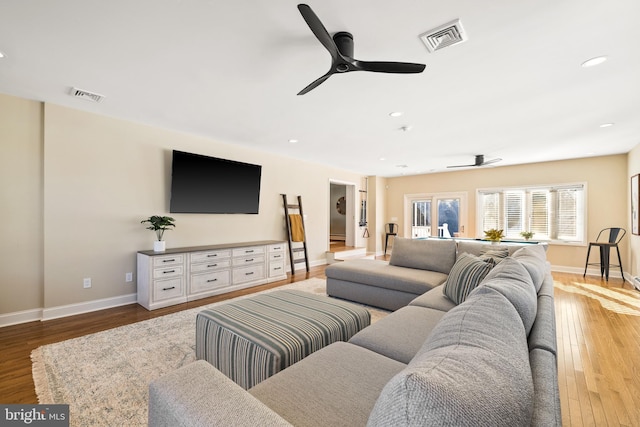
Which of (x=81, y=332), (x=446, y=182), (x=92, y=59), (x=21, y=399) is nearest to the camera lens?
(x=21, y=399)

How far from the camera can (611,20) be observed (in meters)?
1.85

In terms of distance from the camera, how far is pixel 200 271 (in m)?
4.06

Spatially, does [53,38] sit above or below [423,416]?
above

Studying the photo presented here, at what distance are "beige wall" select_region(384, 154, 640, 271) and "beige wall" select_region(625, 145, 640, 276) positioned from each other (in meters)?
0.19

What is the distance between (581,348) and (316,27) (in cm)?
359

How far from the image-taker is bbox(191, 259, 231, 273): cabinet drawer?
158 inches

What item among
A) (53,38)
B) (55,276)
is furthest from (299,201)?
(53,38)

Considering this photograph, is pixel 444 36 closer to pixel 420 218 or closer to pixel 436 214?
pixel 436 214

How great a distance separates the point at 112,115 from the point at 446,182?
7.73 m

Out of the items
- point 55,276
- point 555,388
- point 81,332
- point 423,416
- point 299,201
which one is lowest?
point 81,332

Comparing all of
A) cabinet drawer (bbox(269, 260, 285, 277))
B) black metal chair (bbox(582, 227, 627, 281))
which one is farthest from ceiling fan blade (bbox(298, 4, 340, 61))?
black metal chair (bbox(582, 227, 627, 281))

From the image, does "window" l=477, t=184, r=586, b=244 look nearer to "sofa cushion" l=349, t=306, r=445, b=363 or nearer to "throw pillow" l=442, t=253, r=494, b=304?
"throw pillow" l=442, t=253, r=494, b=304

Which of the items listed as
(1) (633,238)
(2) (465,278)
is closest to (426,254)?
(2) (465,278)

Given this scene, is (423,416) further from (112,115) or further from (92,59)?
(112,115)
